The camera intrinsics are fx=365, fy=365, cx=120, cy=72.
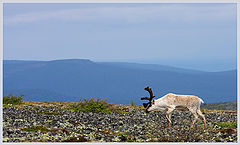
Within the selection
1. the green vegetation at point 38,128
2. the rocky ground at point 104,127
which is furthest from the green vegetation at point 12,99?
the green vegetation at point 38,128

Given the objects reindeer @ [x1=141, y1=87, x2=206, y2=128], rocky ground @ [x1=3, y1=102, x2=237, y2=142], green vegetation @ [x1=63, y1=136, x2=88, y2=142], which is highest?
reindeer @ [x1=141, y1=87, x2=206, y2=128]

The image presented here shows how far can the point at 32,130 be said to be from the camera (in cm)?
2378

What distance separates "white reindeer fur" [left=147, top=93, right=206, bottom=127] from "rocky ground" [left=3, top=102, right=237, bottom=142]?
1163 millimetres

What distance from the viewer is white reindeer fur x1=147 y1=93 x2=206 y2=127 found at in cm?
2567

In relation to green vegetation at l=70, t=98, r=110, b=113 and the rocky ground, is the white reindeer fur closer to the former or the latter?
the rocky ground

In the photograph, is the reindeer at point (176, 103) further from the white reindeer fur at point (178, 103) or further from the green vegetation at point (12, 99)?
the green vegetation at point (12, 99)

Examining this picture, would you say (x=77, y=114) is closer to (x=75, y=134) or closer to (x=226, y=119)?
(x=75, y=134)

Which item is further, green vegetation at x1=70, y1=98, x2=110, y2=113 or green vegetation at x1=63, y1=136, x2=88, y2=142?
green vegetation at x1=70, y1=98, x2=110, y2=113

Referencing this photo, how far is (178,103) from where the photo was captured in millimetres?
25969

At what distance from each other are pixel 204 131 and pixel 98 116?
9438 millimetres

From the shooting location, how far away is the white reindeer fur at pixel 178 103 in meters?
25.7

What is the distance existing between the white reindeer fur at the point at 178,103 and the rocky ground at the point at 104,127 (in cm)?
116

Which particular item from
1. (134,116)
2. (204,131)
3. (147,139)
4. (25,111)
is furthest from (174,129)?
(25,111)

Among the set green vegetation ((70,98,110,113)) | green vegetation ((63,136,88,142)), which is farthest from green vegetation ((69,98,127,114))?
green vegetation ((63,136,88,142))
